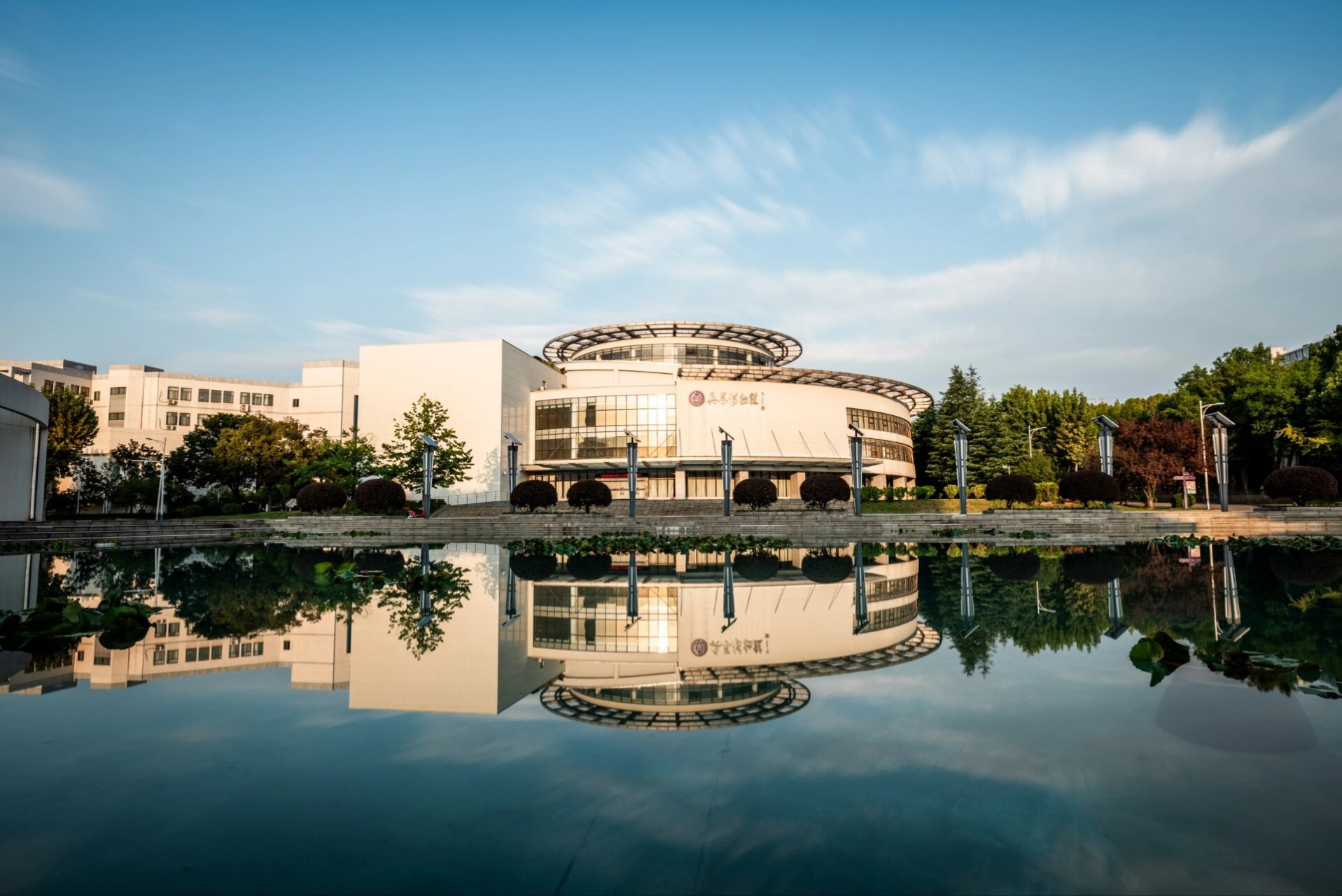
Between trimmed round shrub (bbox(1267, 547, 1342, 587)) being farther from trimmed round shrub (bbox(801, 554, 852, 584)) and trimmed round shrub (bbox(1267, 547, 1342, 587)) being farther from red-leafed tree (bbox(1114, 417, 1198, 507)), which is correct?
red-leafed tree (bbox(1114, 417, 1198, 507))

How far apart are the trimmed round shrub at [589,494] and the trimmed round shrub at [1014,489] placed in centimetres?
1823

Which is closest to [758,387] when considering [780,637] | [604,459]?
[604,459]

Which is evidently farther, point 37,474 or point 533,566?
point 37,474

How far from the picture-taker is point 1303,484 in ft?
97.7

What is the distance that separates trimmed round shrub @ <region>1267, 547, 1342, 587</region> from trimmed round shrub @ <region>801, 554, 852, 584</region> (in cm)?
682

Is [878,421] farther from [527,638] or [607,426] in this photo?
[527,638]

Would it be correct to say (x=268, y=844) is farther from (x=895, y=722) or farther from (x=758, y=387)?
(x=758, y=387)

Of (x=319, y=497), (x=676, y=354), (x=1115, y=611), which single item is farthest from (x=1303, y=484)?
(x=319, y=497)

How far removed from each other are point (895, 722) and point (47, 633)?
8230 millimetres

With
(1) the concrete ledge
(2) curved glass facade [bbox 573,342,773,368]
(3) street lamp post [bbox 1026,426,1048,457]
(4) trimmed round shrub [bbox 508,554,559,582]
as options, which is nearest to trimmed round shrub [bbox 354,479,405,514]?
(1) the concrete ledge

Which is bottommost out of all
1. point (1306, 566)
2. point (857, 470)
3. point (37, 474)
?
point (1306, 566)

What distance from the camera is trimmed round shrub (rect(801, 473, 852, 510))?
3525 centimetres

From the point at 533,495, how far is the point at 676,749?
32.1 meters

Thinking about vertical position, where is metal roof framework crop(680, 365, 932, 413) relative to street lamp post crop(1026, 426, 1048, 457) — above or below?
above
